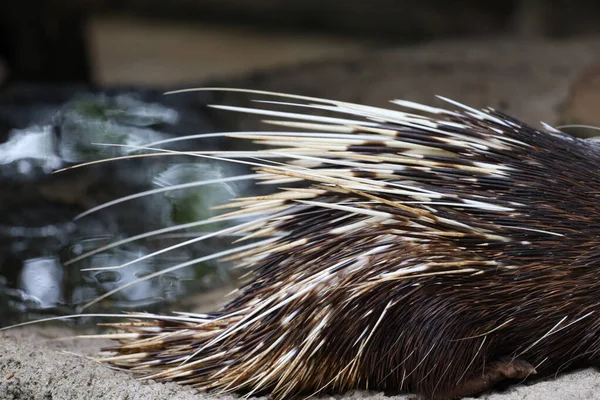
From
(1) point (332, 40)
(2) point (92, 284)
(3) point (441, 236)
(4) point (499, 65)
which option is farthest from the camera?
(1) point (332, 40)

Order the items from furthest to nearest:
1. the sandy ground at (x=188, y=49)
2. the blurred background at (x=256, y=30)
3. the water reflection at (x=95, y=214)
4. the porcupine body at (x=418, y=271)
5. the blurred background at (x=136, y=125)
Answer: the sandy ground at (x=188, y=49), the blurred background at (x=256, y=30), the blurred background at (x=136, y=125), the water reflection at (x=95, y=214), the porcupine body at (x=418, y=271)

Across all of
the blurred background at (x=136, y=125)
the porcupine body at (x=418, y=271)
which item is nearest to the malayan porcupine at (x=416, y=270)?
the porcupine body at (x=418, y=271)

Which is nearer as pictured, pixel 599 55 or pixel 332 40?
pixel 599 55

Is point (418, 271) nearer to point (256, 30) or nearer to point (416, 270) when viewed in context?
point (416, 270)

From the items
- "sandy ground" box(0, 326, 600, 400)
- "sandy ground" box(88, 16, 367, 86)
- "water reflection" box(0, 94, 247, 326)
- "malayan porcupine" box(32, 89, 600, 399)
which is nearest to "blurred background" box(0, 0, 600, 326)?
"water reflection" box(0, 94, 247, 326)

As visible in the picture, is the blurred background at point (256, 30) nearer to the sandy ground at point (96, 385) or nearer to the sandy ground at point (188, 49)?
the sandy ground at point (188, 49)

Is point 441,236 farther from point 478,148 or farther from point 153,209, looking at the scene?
point 153,209

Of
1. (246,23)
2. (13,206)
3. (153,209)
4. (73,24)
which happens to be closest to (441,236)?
(153,209)
